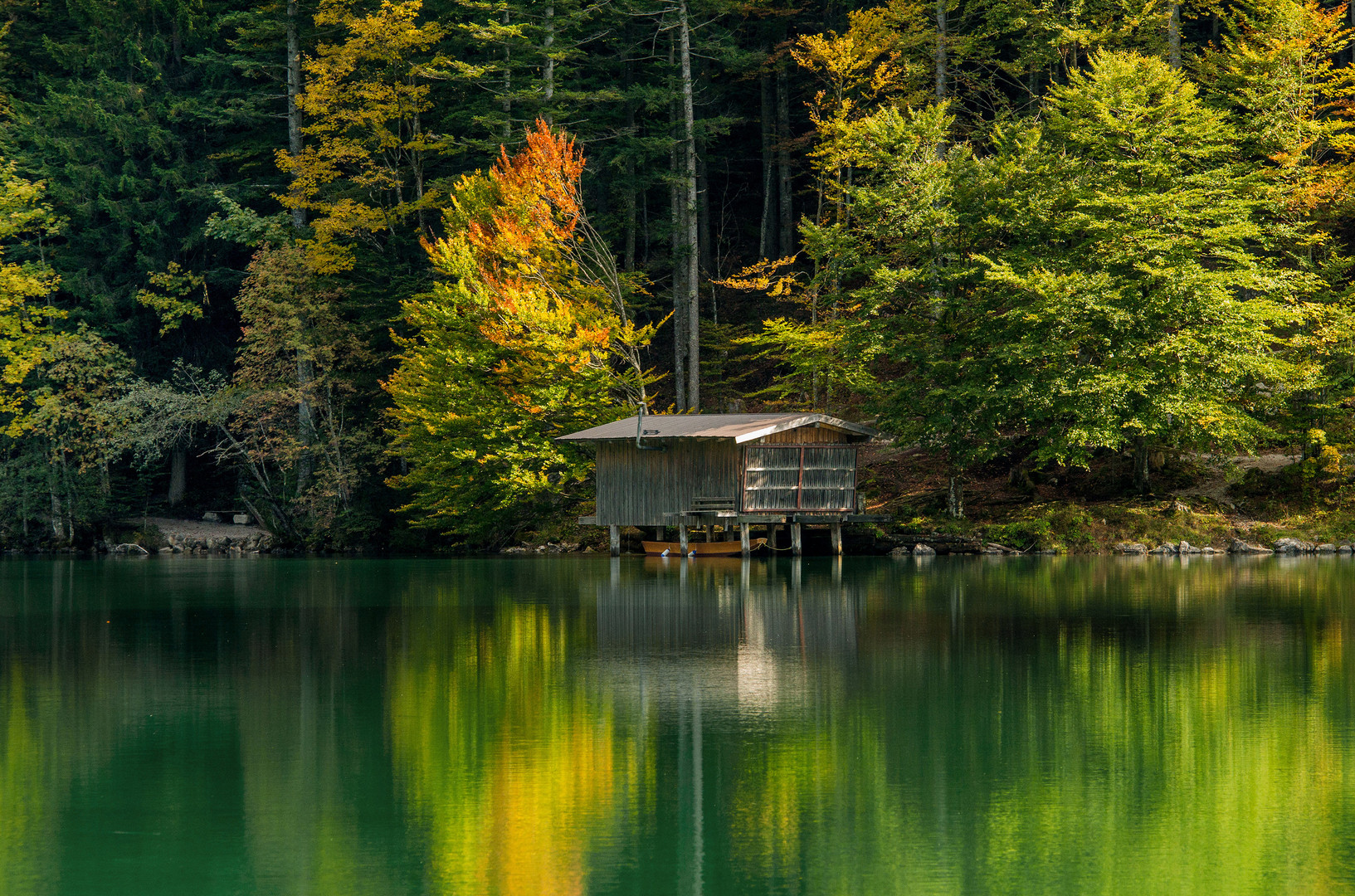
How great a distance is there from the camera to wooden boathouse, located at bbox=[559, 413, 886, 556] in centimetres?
3216

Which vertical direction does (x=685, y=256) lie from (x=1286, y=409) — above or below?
above

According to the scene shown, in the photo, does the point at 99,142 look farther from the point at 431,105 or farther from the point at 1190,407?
the point at 1190,407

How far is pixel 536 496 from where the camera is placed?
36531 mm

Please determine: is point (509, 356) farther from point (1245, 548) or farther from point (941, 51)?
point (1245, 548)

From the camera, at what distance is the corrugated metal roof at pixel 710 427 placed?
31219mm

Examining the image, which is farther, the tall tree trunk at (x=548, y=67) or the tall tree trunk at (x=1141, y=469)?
the tall tree trunk at (x=548, y=67)

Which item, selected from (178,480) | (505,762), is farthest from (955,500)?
(178,480)

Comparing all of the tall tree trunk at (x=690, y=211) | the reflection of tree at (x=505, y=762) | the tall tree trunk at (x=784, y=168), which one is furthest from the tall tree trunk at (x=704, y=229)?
the reflection of tree at (x=505, y=762)

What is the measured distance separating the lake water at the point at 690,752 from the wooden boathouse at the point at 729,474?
12.7 meters

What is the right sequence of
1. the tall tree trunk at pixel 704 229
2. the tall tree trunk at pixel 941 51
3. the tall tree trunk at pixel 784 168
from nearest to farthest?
the tall tree trunk at pixel 941 51, the tall tree trunk at pixel 784 168, the tall tree trunk at pixel 704 229

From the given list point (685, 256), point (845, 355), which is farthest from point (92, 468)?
point (845, 355)

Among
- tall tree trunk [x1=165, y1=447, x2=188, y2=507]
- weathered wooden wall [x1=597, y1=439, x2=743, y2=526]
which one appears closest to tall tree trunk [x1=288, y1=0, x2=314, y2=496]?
tall tree trunk [x1=165, y1=447, x2=188, y2=507]

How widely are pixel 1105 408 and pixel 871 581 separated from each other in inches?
341

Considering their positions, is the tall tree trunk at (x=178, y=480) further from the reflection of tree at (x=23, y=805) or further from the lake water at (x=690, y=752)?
the reflection of tree at (x=23, y=805)
